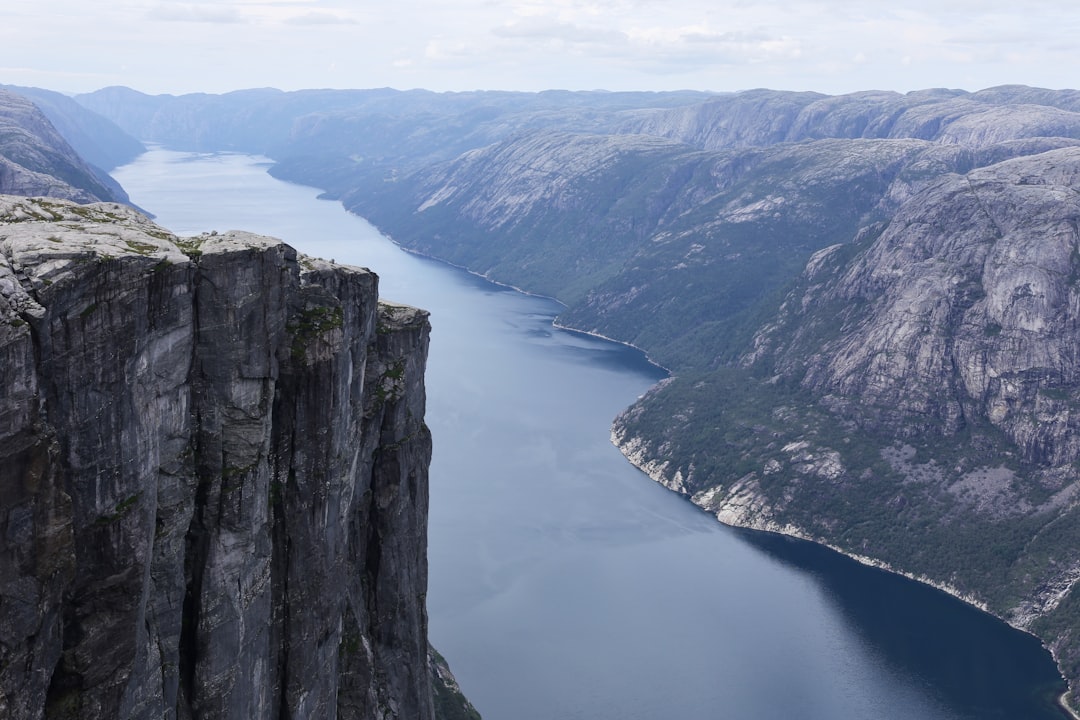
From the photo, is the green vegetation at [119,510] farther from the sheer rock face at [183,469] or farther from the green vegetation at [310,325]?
the green vegetation at [310,325]

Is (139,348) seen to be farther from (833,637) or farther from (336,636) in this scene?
(833,637)

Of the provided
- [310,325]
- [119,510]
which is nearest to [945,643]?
[310,325]

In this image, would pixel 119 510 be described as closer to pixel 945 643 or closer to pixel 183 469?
pixel 183 469

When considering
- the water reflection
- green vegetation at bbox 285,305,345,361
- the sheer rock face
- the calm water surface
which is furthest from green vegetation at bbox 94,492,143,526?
the water reflection

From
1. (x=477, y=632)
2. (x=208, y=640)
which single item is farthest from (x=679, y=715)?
(x=208, y=640)

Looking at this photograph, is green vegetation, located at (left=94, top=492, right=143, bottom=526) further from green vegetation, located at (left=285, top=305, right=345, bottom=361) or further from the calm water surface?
the calm water surface

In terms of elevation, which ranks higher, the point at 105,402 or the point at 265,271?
the point at 265,271

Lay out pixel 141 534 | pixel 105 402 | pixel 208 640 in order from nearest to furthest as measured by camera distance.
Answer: pixel 105 402
pixel 141 534
pixel 208 640

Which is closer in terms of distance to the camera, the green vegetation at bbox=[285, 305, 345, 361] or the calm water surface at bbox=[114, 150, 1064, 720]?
the green vegetation at bbox=[285, 305, 345, 361]

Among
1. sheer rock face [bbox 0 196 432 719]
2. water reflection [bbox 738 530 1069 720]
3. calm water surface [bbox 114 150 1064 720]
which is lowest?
water reflection [bbox 738 530 1069 720]
